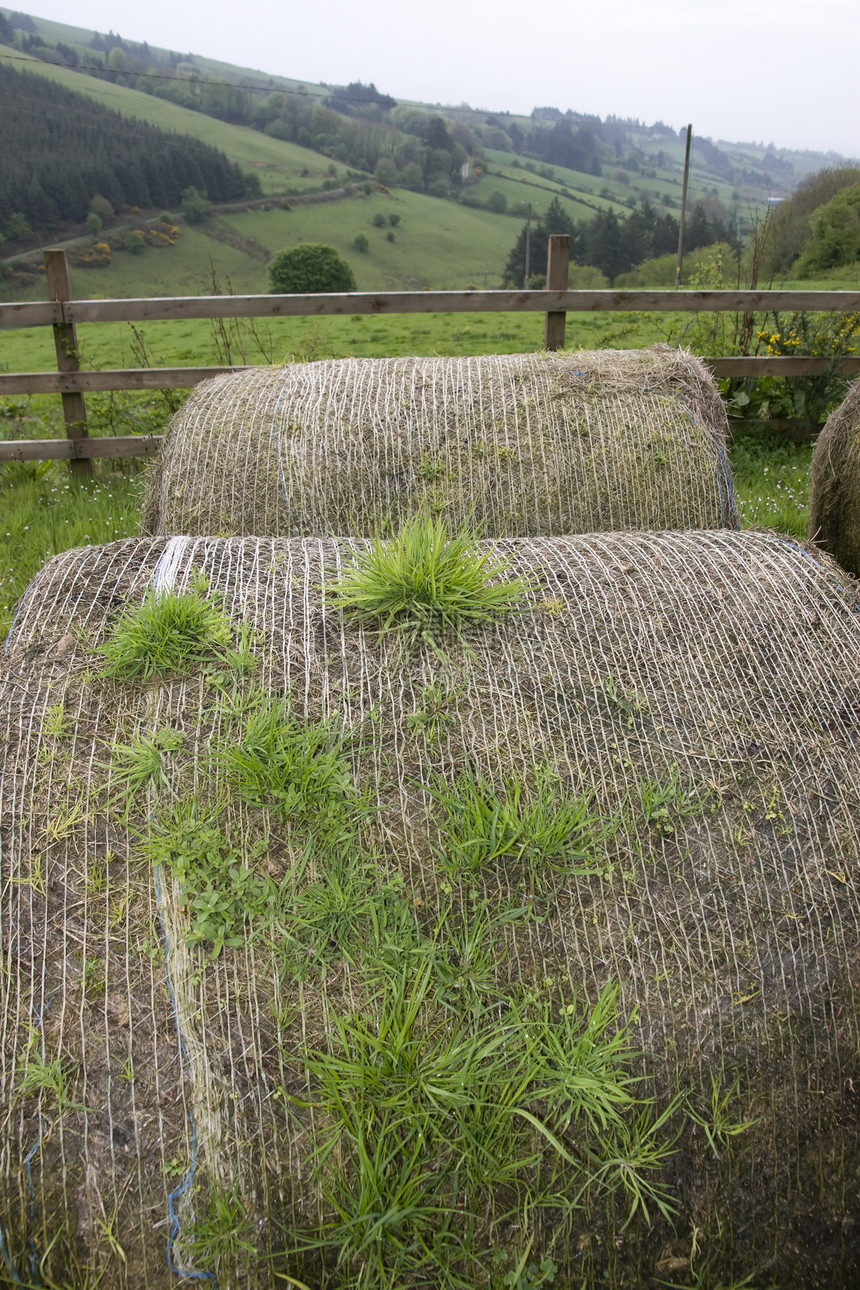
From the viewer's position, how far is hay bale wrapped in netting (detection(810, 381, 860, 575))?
5.04m

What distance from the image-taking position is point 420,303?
806 cm

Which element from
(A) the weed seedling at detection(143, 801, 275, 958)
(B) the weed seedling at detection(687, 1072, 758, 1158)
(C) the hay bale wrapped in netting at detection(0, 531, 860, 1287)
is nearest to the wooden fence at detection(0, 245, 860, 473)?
(C) the hay bale wrapped in netting at detection(0, 531, 860, 1287)

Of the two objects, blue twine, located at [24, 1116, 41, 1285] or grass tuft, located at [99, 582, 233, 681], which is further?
grass tuft, located at [99, 582, 233, 681]

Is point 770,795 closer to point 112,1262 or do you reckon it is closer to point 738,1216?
point 738,1216

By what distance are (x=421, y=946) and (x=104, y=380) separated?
749cm

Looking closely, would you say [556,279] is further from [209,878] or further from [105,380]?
[209,878]

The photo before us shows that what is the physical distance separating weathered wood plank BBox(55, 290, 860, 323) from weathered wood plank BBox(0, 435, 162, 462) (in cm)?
116

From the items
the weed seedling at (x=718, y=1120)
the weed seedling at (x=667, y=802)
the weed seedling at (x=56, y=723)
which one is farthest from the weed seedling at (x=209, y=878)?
the weed seedling at (x=718, y=1120)

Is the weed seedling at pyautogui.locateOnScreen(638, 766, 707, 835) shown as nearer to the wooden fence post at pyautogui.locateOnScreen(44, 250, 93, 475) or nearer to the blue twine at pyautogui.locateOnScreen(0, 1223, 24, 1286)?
the blue twine at pyautogui.locateOnScreen(0, 1223, 24, 1286)

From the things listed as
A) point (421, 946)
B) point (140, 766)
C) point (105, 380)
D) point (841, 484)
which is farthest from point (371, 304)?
point (421, 946)

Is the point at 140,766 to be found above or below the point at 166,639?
below

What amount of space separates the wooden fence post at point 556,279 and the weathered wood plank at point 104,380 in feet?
11.1

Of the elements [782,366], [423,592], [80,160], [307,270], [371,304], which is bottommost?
[423,592]

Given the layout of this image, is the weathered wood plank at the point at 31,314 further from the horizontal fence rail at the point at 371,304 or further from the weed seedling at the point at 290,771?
the weed seedling at the point at 290,771
